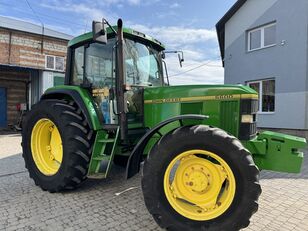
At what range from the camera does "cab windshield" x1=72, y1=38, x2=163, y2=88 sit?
4523mm

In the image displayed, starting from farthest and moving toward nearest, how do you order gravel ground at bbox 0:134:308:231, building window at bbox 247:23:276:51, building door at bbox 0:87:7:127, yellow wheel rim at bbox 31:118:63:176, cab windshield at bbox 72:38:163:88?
building door at bbox 0:87:7:127 → building window at bbox 247:23:276:51 → yellow wheel rim at bbox 31:118:63:176 → cab windshield at bbox 72:38:163:88 → gravel ground at bbox 0:134:308:231

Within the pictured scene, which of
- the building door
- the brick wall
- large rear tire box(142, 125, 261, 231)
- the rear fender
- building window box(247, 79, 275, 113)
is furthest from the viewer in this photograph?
the building door

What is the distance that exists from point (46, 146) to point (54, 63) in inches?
477

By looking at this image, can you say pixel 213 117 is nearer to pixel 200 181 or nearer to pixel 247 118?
pixel 247 118

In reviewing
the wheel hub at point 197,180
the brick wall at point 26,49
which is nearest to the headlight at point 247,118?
the wheel hub at point 197,180

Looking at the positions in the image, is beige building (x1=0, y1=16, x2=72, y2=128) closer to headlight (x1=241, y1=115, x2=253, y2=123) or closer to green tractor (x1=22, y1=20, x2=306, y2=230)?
green tractor (x1=22, y1=20, x2=306, y2=230)

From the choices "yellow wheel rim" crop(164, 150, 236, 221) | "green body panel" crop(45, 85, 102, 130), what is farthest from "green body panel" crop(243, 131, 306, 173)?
"green body panel" crop(45, 85, 102, 130)

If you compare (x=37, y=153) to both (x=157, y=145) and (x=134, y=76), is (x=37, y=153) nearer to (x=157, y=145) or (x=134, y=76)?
(x=134, y=76)

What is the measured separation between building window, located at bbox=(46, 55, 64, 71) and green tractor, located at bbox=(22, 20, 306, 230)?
1180 centimetres

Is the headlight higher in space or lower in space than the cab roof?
lower

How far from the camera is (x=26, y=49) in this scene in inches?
600

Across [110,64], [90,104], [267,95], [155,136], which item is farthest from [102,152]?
[267,95]

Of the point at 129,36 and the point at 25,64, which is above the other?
the point at 25,64

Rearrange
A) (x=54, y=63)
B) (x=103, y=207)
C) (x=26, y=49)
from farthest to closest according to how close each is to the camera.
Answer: (x=54, y=63), (x=26, y=49), (x=103, y=207)
